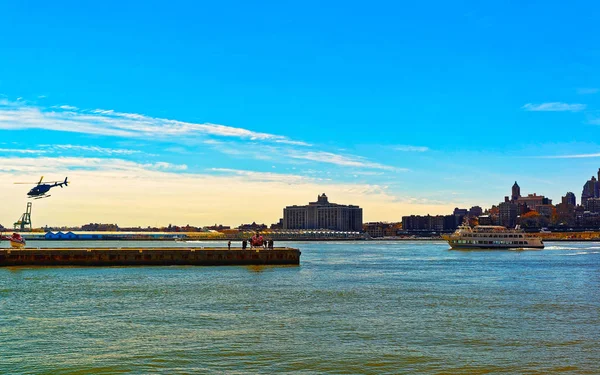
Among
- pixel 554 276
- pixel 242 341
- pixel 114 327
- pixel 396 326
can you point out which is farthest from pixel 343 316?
pixel 554 276

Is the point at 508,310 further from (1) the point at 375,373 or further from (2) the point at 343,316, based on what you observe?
(1) the point at 375,373

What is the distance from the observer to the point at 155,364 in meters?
26.6

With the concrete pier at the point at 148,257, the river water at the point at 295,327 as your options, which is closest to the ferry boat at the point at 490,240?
the concrete pier at the point at 148,257

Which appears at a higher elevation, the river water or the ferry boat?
the ferry boat

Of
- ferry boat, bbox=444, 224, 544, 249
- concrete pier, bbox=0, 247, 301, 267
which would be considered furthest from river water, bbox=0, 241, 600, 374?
ferry boat, bbox=444, 224, 544, 249

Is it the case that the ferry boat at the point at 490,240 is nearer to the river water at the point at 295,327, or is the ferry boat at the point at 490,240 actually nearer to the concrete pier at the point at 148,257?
the concrete pier at the point at 148,257

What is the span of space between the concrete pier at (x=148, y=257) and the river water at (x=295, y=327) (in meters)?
24.0

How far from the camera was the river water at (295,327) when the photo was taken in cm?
2692

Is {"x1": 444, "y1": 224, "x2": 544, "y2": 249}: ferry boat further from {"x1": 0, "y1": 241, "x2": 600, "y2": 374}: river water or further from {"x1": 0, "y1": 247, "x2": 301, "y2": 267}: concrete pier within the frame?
{"x1": 0, "y1": 241, "x2": 600, "y2": 374}: river water

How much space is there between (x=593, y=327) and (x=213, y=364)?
21906mm

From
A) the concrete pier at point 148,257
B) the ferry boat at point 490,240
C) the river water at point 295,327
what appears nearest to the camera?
the river water at point 295,327

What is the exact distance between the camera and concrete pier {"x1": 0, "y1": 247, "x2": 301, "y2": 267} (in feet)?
285

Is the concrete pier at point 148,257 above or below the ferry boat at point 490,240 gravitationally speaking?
below

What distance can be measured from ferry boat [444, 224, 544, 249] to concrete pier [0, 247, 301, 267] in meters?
89.0
